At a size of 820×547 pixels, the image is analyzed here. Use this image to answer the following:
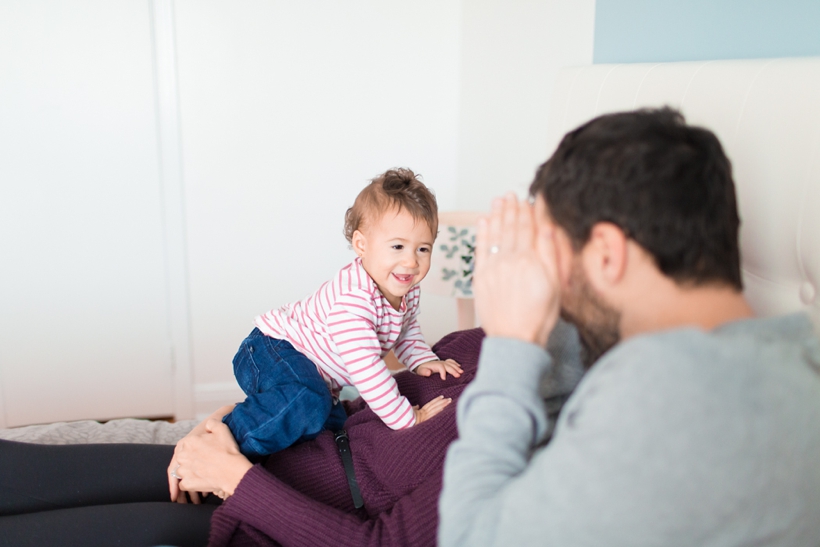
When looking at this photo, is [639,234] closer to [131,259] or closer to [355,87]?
[355,87]

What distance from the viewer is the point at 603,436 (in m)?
0.65

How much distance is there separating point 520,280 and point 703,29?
889 mm

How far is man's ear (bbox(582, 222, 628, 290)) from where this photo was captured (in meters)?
0.76

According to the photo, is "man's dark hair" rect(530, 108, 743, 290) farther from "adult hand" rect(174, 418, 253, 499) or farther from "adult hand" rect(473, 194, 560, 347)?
"adult hand" rect(174, 418, 253, 499)

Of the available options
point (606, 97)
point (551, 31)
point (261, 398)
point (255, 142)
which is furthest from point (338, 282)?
point (255, 142)

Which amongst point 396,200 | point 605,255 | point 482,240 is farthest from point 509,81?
point 605,255

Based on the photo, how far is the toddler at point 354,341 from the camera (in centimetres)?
133

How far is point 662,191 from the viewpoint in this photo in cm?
73

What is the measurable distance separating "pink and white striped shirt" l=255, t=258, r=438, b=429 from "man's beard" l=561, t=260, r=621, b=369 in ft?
1.82

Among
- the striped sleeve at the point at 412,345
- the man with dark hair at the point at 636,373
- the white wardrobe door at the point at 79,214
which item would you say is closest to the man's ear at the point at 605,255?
the man with dark hair at the point at 636,373

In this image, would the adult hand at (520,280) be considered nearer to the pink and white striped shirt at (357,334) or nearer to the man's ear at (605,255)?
the man's ear at (605,255)

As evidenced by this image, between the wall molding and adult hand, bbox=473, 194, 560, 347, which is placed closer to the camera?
adult hand, bbox=473, 194, 560, 347

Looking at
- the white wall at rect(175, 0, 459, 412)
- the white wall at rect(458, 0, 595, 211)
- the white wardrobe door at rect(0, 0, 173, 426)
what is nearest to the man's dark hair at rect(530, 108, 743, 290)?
the white wall at rect(458, 0, 595, 211)

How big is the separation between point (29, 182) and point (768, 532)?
2714 mm
